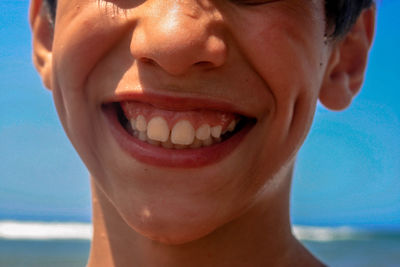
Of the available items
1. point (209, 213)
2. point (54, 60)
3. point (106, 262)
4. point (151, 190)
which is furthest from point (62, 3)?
point (106, 262)

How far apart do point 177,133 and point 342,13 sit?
0.70m

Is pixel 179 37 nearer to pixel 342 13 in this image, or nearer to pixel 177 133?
pixel 177 133

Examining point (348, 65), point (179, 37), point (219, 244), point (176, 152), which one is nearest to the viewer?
point (179, 37)

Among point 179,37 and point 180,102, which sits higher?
point 179,37

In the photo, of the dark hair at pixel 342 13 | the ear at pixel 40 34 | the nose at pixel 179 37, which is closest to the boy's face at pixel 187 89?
the nose at pixel 179 37

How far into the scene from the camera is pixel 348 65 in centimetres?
171

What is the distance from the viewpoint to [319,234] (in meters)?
17.2

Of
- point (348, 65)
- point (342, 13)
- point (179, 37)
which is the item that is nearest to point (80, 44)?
point (179, 37)

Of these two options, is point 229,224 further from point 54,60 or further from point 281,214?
point 54,60

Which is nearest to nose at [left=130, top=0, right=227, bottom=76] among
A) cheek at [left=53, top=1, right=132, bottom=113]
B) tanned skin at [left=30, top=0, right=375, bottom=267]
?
tanned skin at [left=30, top=0, right=375, bottom=267]

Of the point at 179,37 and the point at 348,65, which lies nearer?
the point at 179,37

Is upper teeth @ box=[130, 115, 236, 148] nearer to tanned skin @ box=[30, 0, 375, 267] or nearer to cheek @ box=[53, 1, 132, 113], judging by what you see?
tanned skin @ box=[30, 0, 375, 267]

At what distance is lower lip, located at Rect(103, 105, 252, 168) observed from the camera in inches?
48.3

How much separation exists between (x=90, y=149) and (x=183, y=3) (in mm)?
500
